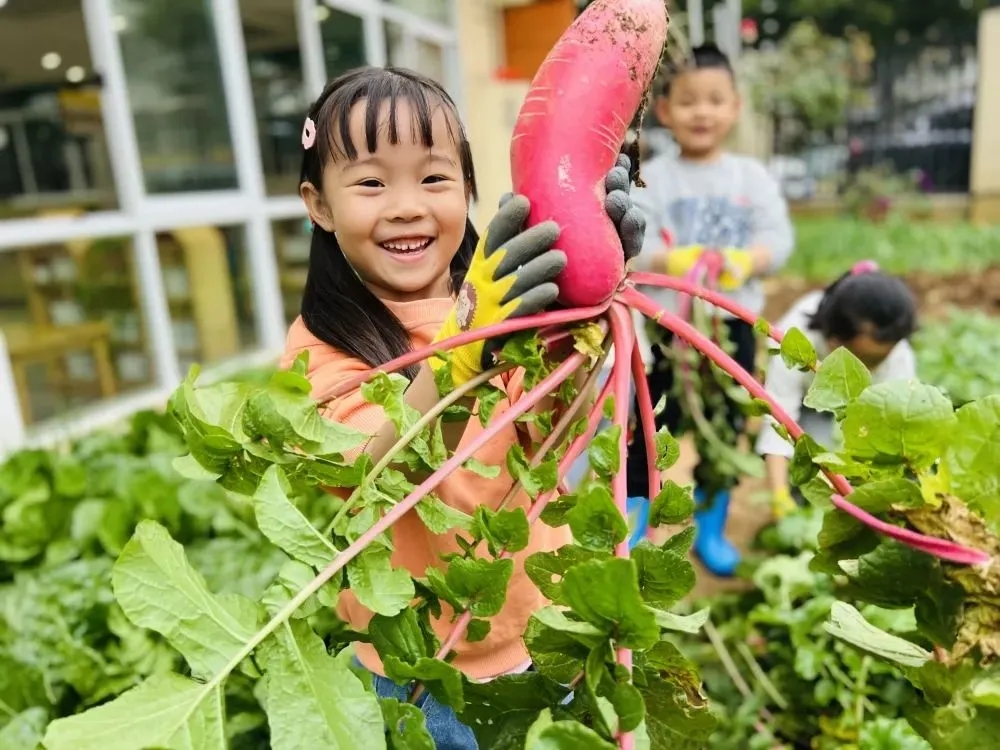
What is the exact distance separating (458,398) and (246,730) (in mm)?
1089

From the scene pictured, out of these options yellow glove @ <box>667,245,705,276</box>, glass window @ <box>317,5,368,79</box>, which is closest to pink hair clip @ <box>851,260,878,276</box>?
yellow glove @ <box>667,245,705,276</box>

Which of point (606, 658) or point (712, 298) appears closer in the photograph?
point (606, 658)

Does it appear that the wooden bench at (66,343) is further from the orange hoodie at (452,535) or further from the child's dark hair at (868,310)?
the child's dark hair at (868,310)

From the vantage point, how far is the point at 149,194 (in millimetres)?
3418

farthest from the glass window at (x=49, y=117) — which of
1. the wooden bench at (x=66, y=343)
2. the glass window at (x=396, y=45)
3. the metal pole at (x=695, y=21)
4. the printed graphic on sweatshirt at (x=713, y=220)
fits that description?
the metal pole at (x=695, y=21)

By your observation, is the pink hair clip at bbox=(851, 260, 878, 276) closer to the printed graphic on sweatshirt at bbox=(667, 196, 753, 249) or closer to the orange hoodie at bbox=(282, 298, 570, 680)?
the printed graphic on sweatshirt at bbox=(667, 196, 753, 249)

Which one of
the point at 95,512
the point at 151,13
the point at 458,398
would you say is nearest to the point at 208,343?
the point at 151,13

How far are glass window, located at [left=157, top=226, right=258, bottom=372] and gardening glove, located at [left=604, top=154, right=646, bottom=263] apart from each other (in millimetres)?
3047

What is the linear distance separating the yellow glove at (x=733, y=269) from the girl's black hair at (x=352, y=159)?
1.24 metres

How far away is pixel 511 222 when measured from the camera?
0.79 metres

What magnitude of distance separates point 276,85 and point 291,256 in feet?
3.03

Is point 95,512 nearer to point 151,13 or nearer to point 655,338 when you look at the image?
point 655,338

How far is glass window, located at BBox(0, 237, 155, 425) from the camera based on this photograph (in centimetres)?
321

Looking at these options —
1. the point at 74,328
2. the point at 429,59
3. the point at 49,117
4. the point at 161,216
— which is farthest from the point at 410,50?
the point at 74,328
